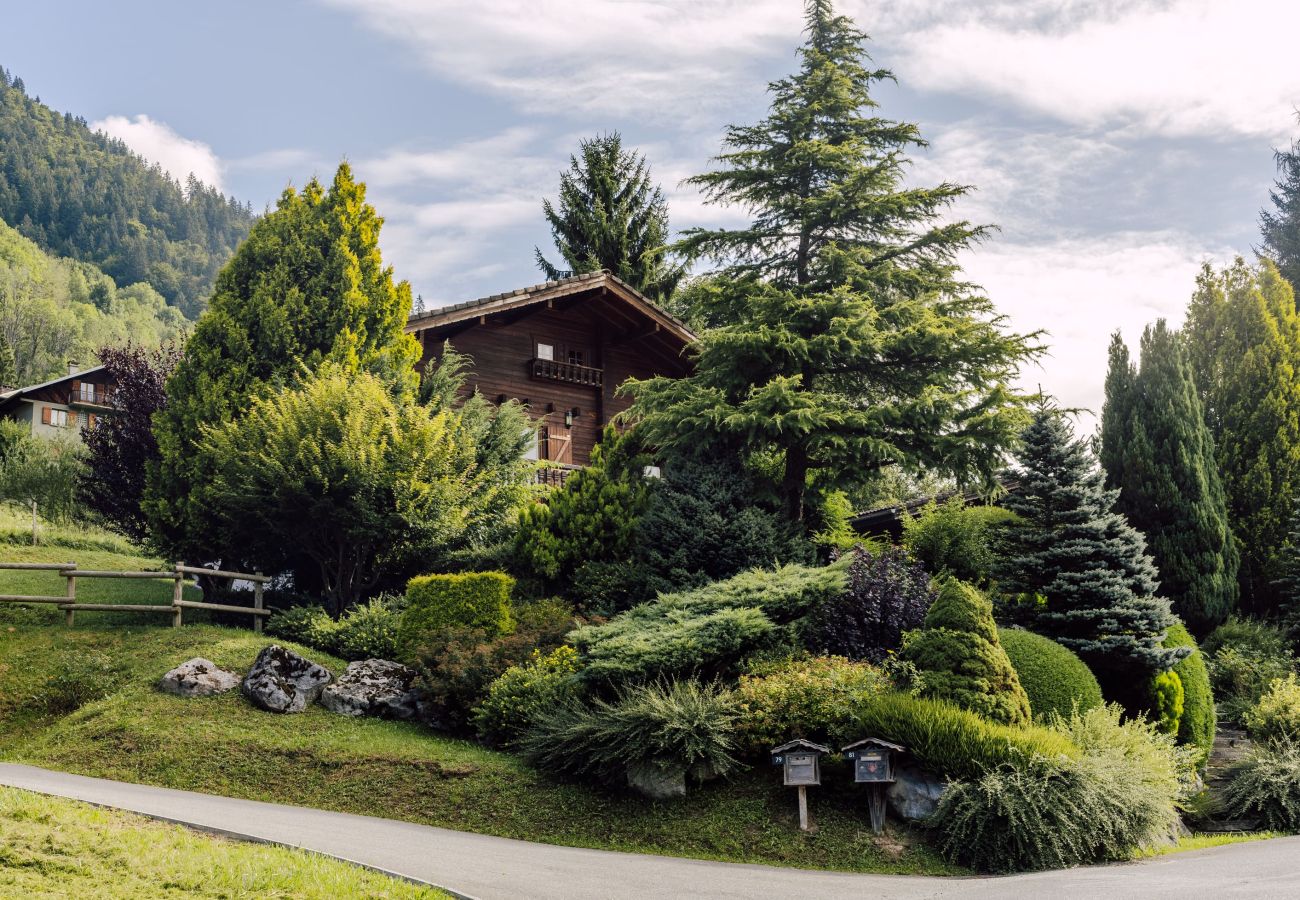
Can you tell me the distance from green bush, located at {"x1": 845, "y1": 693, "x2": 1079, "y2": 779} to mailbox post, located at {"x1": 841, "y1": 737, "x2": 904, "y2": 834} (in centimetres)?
32

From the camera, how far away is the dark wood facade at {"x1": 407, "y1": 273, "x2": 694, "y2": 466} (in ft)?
97.8

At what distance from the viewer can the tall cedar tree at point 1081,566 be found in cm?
1652

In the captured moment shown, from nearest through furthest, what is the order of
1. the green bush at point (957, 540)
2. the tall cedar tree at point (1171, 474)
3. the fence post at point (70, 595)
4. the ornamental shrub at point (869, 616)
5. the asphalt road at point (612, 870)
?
the asphalt road at point (612, 870) → the ornamental shrub at point (869, 616) → the green bush at point (957, 540) → the fence post at point (70, 595) → the tall cedar tree at point (1171, 474)

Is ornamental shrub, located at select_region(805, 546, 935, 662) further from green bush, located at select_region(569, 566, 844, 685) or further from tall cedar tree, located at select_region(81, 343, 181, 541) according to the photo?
tall cedar tree, located at select_region(81, 343, 181, 541)

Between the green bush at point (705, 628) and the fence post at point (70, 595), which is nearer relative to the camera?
the green bush at point (705, 628)

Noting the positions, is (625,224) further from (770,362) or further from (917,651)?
(917,651)

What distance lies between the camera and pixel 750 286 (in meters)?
22.0

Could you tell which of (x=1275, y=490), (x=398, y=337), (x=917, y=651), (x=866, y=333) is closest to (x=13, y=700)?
(x=398, y=337)

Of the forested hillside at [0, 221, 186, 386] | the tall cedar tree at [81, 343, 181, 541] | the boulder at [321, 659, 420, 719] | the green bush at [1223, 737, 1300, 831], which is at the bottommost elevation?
the green bush at [1223, 737, 1300, 831]

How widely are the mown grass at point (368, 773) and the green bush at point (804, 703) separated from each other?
18.1 inches

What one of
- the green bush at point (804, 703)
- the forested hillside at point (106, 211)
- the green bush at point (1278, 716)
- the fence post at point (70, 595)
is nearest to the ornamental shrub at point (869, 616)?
the green bush at point (804, 703)

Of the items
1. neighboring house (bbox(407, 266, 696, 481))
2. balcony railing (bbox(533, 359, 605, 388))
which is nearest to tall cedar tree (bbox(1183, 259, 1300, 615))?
neighboring house (bbox(407, 266, 696, 481))

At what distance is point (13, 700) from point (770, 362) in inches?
541

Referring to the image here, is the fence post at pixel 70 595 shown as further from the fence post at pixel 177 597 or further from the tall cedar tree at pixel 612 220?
the tall cedar tree at pixel 612 220
